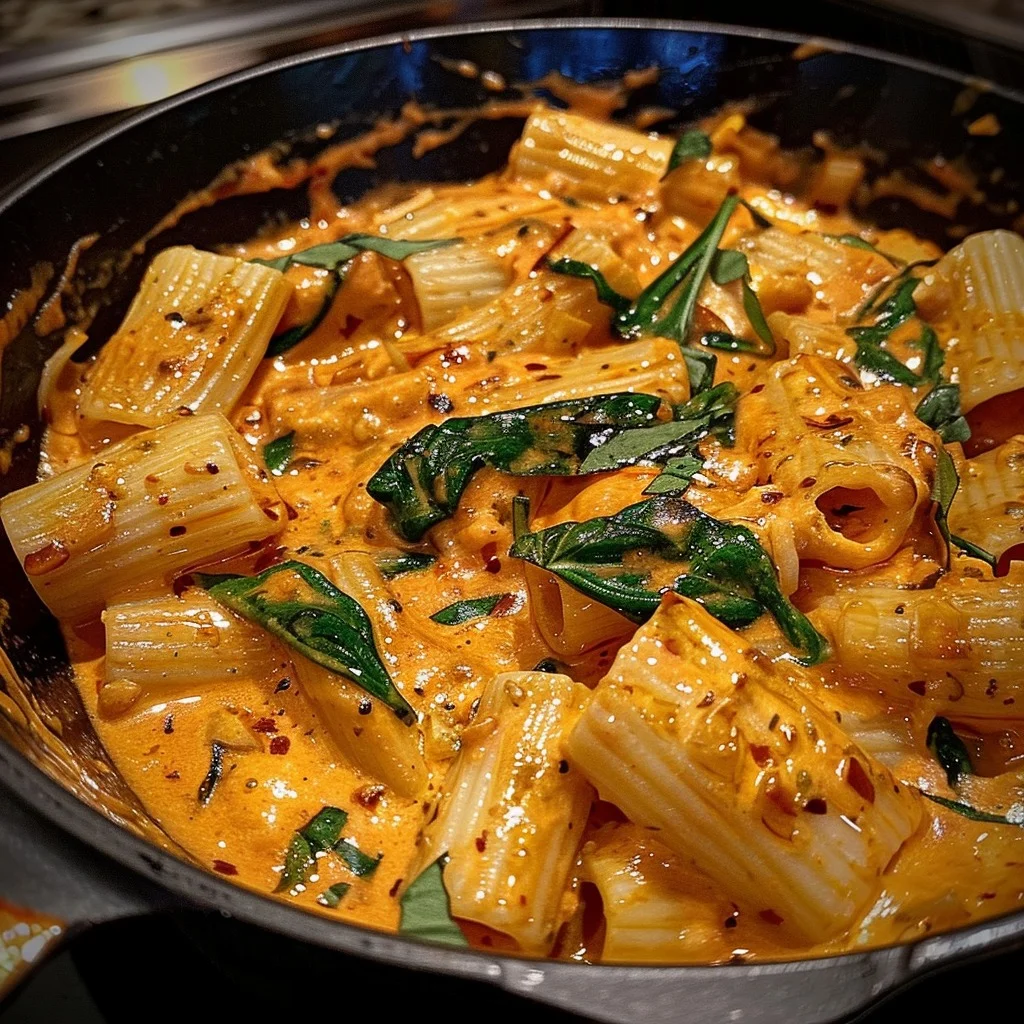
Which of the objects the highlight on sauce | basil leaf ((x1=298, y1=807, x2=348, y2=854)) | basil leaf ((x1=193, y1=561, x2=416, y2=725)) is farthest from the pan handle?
basil leaf ((x1=193, y1=561, x2=416, y2=725))

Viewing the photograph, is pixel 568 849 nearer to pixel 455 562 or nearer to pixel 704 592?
pixel 704 592

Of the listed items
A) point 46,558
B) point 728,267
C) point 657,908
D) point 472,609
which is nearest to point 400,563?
point 472,609

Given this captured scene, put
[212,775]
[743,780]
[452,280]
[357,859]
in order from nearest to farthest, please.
Result: [743,780] < [357,859] < [212,775] < [452,280]

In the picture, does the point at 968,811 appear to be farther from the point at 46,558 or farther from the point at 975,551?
the point at 46,558

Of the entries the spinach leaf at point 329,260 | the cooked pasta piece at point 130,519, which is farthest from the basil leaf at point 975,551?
the spinach leaf at point 329,260

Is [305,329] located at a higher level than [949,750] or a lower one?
higher

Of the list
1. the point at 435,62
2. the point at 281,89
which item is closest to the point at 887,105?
the point at 435,62

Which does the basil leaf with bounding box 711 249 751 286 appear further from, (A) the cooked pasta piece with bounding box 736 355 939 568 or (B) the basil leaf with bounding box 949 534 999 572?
(B) the basil leaf with bounding box 949 534 999 572
